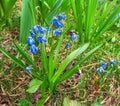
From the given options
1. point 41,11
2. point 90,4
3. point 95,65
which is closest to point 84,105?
point 95,65

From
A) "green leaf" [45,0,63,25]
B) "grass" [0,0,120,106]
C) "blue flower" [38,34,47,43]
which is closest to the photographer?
"blue flower" [38,34,47,43]

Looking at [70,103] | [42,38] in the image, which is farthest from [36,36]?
[70,103]

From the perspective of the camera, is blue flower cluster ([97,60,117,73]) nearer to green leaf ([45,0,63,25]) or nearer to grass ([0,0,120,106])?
grass ([0,0,120,106])

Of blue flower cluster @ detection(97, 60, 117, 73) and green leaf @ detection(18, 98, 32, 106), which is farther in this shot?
blue flower cluster @ detection(97, 60, 117, 73)

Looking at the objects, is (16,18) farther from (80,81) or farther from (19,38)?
(80,81)

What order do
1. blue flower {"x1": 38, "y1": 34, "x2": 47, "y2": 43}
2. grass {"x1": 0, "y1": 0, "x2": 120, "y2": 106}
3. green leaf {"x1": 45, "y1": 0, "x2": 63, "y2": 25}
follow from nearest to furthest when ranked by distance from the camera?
blue flower {"x1": 38, "y1": 34, "x2": 47, "y2": 43}
grass {"x1": 0, "y1": 0, "x2": 120, "y2": 106}
green leaf {"x1": 45, "y1": 0, "x2": 63, "y2": 25}

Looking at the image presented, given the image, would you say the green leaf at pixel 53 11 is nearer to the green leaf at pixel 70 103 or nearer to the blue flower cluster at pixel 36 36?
the blue flower cluster at pixel 36 36

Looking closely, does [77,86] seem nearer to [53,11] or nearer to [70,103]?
[70,103]

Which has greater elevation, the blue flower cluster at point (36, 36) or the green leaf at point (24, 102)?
the blue flower cluster at point (36, 36)

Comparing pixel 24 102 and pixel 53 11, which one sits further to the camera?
pixel 53 11

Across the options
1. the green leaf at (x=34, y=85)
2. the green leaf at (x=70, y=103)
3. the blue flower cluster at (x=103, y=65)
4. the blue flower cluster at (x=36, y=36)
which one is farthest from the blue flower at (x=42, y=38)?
the blue flower cluster at (x=103, y=65)

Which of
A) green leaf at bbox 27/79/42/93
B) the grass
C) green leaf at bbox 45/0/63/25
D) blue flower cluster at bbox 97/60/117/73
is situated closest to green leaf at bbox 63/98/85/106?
the grass
